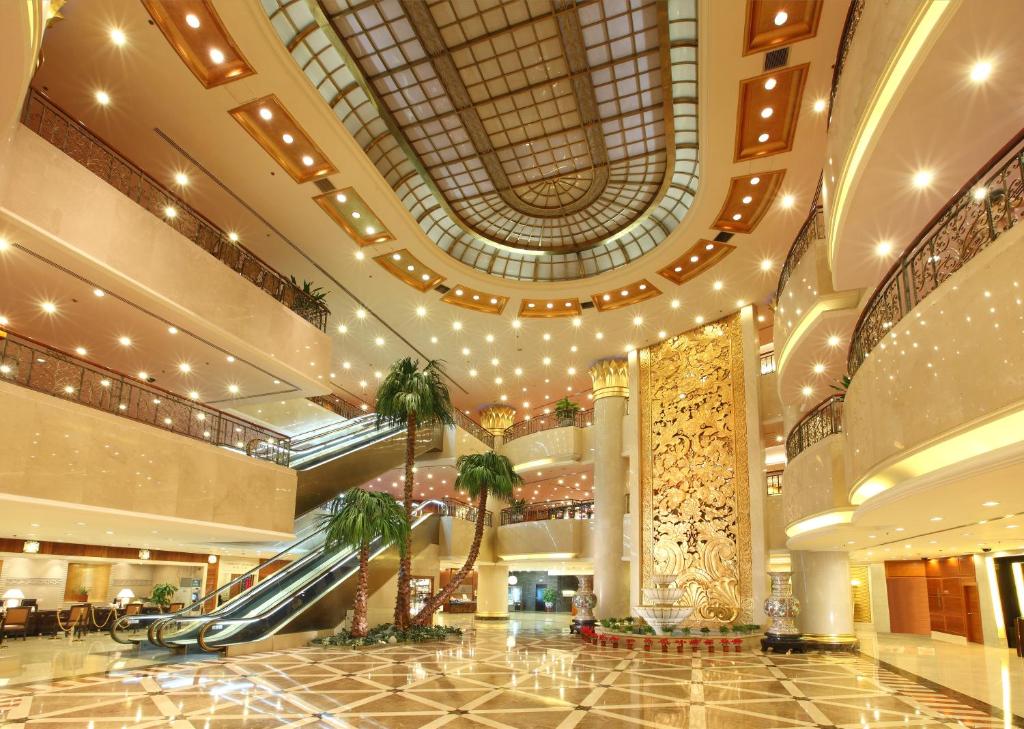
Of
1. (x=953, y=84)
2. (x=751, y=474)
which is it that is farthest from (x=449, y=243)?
(x=953, y=84)

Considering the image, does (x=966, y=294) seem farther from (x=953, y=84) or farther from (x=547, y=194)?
(x=547, y=194)

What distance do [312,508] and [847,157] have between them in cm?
1375

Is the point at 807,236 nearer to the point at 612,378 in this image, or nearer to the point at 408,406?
the point at 408,406

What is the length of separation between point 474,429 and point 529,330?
6.10m

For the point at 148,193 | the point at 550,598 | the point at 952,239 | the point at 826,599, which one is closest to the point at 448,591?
the point at 826,599

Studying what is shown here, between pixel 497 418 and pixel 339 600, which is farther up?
pixel 497 418

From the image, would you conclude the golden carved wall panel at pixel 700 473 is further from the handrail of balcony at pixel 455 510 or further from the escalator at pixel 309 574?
the escalator at pixel 309 574

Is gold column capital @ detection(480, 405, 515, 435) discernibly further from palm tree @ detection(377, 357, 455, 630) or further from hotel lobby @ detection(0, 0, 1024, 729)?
palm tree @ detection(377, 357, 455, 630)

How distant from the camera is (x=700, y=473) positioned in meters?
16.0

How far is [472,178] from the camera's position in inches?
520

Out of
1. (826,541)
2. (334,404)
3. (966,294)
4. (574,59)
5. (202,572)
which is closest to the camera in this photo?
(966,294)

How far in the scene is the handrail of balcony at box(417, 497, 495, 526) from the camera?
19922 millimetres

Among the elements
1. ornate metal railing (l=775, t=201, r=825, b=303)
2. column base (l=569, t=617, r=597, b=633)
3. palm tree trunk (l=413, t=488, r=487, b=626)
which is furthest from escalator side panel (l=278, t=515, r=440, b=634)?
ornate metal railing (l=775, t=201, r=825, b=303)

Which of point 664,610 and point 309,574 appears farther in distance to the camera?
point 309,574
